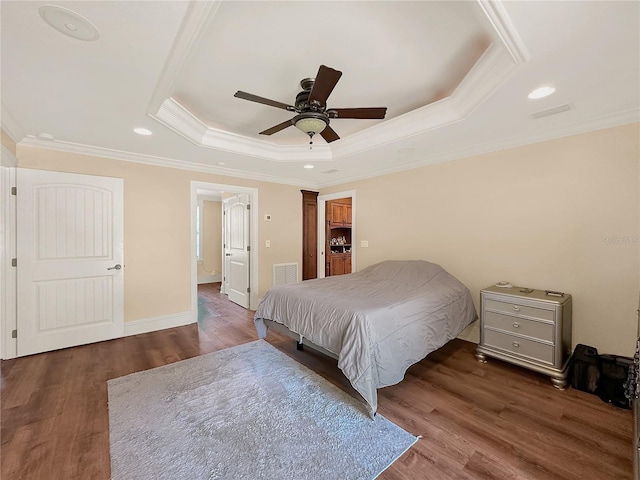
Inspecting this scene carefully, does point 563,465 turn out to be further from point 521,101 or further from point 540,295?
point 521,101

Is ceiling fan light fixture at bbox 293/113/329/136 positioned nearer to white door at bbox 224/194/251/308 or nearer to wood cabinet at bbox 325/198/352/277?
white door at bbox 224/194/251/308

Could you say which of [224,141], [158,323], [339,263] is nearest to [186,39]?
[224,141]

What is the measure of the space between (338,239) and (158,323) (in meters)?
4.29

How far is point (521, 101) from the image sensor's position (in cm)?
222

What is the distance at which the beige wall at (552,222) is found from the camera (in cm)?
249

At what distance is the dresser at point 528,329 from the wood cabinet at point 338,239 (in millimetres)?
3423

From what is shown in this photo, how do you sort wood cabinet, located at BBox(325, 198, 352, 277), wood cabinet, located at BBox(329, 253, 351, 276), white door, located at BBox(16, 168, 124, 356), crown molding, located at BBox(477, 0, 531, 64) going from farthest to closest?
wood cabinet, located at BBox(329, 253, 351, 276), wood cabinet, located at BBox(325, 198, 352, 277), white door, located at BBox(16, 168, 124, 356), crown molding, located at BBox(477, 0, 531, 64)

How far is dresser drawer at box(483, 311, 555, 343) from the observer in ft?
8.20

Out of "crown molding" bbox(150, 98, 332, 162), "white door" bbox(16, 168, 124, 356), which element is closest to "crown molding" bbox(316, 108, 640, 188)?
"crown molding" bbox(150, 98, 332, 162)

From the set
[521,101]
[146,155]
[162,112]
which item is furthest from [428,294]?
[146,155]

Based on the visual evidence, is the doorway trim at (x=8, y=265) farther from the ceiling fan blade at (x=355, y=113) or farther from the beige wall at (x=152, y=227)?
the ceiling fan blade at (x=355, y=113)

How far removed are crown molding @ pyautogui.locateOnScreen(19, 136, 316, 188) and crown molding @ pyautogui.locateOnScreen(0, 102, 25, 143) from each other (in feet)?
0.44

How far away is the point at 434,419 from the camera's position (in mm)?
2039

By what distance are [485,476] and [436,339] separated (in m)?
1.13
